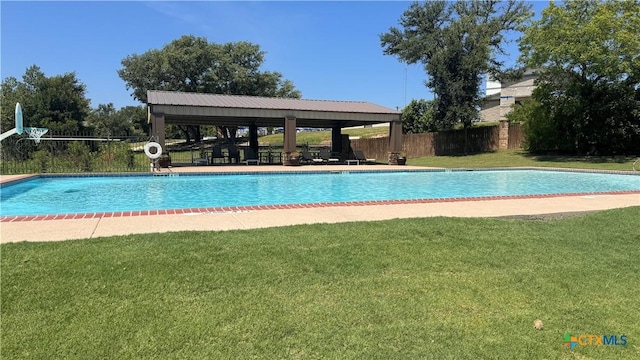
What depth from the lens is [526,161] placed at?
21.1 m

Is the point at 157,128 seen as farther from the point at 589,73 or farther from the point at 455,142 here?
the point at 589,73

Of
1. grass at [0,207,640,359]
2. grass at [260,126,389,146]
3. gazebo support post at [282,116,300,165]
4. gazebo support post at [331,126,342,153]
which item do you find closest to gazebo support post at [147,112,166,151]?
gazebo support post at [282,116,300,165]

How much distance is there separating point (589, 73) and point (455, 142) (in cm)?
854

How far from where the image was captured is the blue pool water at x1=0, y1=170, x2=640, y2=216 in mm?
8516

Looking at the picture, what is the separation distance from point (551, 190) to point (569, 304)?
385 inches

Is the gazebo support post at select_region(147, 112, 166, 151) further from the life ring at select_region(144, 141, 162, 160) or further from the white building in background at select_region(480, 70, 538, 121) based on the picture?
the white building in background at select_region(480, 70, 538, 121)

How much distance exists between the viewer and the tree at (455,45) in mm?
24375

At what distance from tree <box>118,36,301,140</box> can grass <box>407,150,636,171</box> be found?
65.9 feet

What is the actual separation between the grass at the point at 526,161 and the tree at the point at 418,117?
4436mm

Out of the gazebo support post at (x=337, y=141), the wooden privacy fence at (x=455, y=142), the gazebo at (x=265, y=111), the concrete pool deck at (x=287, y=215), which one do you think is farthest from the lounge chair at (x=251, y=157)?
the concrete pool deck at (x=287, y=215)

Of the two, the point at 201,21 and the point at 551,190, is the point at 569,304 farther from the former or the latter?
the point at 201,21

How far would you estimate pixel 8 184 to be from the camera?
1044 cm

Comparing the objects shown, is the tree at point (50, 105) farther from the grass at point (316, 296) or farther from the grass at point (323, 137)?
the grass at point (316, 296)

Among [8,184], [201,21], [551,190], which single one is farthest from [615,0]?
[8,184]
